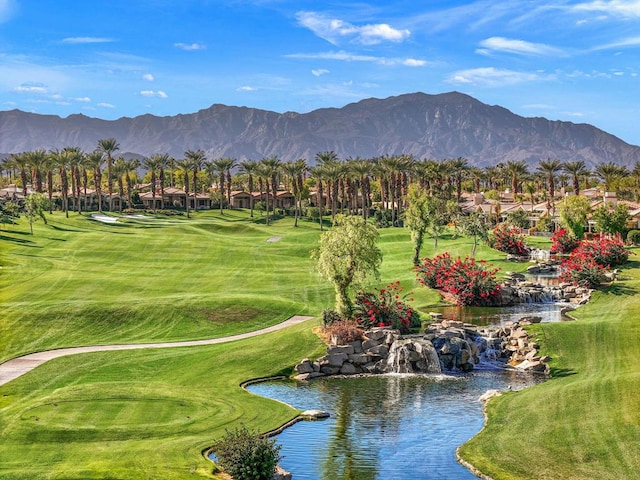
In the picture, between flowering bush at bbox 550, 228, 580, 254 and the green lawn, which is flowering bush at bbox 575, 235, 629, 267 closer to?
the green lawn

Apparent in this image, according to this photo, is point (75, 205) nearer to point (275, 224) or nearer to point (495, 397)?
point (275, 224)

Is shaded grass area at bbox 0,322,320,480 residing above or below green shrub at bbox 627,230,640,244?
below

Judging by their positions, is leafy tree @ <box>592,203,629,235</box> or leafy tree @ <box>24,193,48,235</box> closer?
leafy tree @ <box>592,203,629,235</box>

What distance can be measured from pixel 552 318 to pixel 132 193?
120 metres

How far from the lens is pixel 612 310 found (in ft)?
163

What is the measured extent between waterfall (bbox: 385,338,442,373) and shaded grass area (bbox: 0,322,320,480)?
4.55 meters

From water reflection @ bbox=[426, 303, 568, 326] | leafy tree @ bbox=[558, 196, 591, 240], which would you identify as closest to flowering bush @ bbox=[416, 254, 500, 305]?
water reflection @ bbox=[426, 303, 568, 326]

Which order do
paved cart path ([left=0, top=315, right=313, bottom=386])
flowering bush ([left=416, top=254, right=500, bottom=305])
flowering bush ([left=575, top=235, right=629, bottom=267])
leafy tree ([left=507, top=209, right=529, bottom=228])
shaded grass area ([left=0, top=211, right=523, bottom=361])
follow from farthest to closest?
leafy tree ([left=507, top=209, right=529, bottom=228]) → flowering bush ([left=575, top=235, right=629, bottom=267]) → flowering bush ([left=416, top=254, right=500, bottom=305]) → shaded grass area ([left=0, top=211, right=523, bottom=361]) → paved cart path ([left=0, top=315, right=313, bottom=386])

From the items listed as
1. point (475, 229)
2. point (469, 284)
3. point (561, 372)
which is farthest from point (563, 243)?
point (561, 372)

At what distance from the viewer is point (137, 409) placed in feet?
99.6

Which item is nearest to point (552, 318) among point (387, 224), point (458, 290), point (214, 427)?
point (458, 290)

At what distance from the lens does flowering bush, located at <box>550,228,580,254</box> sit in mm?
83500

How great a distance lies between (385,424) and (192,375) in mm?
11601

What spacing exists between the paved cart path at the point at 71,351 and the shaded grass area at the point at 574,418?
56.8ft
